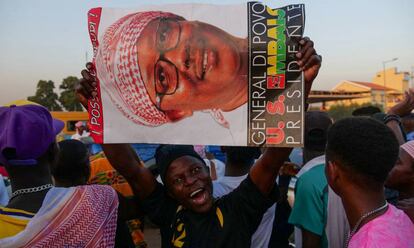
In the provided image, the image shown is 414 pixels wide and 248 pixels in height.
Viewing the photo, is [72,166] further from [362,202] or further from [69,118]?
[69,118]

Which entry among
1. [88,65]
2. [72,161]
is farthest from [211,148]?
[88,65]

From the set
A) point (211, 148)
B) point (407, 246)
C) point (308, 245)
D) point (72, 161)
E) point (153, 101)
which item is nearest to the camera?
point (407, 246)

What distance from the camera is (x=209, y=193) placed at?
206 cm

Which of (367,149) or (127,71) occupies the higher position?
(127,71)

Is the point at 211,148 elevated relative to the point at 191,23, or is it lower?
lower

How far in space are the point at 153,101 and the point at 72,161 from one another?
91cm

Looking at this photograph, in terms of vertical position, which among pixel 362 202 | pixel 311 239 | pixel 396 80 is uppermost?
pixel 396 80

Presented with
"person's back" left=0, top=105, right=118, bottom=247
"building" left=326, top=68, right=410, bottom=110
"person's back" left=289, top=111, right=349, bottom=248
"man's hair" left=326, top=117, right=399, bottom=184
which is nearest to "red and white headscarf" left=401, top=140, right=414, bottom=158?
"person's back" left=289, top=111, right=349, bottom=248

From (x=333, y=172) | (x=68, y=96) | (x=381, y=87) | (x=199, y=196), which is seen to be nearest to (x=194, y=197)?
(x=199, y=196)

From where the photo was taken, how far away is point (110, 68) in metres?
1.82

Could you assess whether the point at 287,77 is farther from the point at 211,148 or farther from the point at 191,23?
the point at 211,148

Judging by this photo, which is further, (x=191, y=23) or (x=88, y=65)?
(x=88, y=65)

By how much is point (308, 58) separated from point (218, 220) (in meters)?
0.93

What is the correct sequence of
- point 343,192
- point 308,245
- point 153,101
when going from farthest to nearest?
point 308,245, point 153,101, point 343,192
